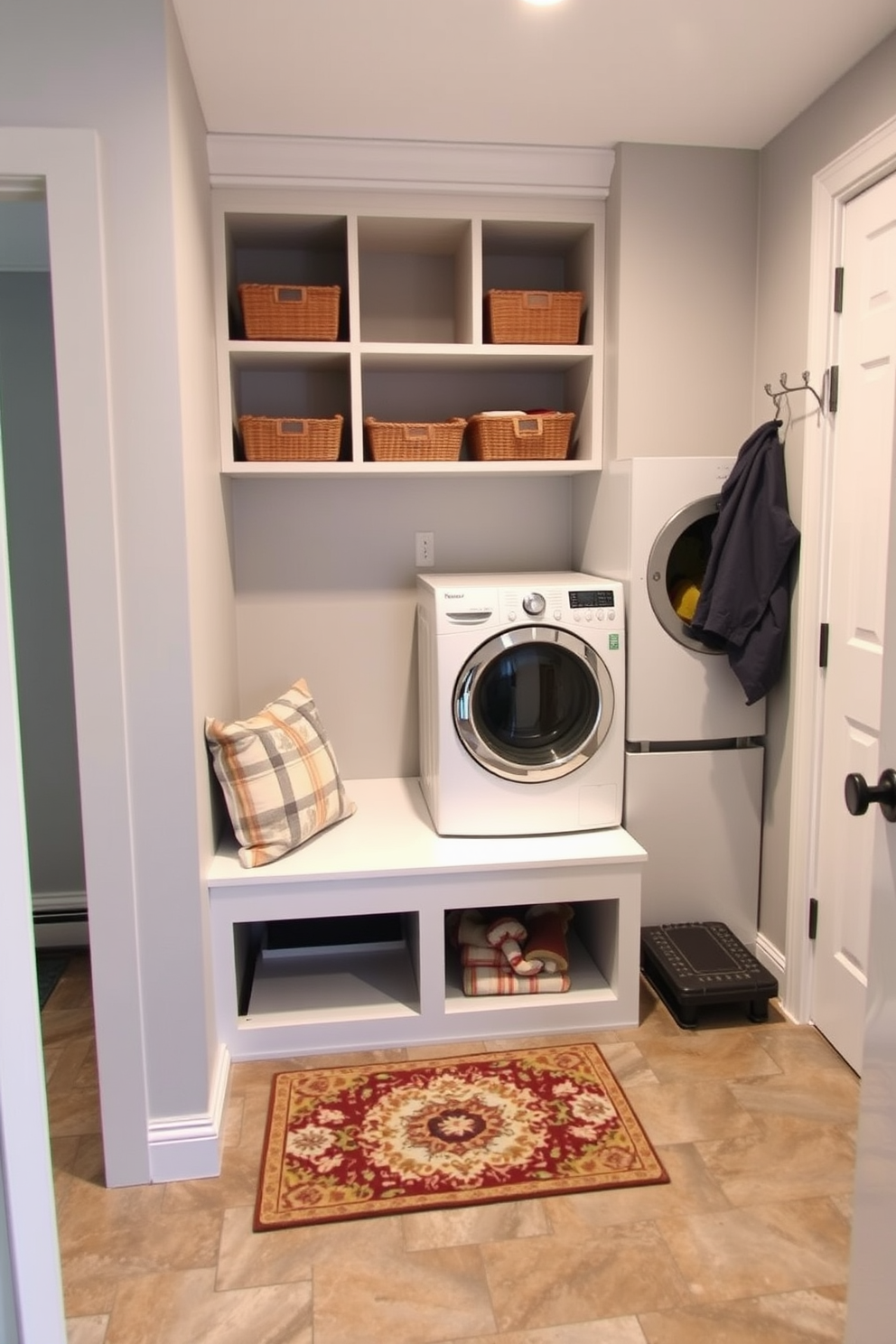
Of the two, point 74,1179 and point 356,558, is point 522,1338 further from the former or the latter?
point 356,558

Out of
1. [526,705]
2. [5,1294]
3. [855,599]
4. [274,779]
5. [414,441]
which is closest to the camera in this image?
[5,1294]

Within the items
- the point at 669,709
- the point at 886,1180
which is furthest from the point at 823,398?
the point at 886,1180

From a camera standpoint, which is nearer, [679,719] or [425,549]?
[679,719]

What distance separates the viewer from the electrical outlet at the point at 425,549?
3.20 metres

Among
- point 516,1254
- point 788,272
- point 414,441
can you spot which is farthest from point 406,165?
point 516,1254

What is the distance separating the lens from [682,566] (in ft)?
9.27

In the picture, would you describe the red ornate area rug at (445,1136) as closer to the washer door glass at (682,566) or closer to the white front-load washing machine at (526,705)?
the white front-load washing machine at (526,705)

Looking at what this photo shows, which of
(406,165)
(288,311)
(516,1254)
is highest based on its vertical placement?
(406,165)

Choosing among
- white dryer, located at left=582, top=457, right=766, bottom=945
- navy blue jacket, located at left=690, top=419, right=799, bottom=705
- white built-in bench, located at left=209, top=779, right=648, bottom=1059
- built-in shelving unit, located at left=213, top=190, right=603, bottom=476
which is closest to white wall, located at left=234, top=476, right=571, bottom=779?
built-in shelving unit, located at left=213, top=190, right=603, bottom=476

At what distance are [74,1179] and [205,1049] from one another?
39cm

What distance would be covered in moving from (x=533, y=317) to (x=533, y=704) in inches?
45.1

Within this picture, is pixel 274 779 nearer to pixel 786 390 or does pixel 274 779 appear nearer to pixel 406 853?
pixel 406 853

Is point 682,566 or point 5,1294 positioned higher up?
point 682,566

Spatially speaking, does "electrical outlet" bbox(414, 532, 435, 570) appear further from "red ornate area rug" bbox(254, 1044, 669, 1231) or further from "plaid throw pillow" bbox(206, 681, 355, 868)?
"red ornate area rug" bbox(254, 1044, 669, 1231)
